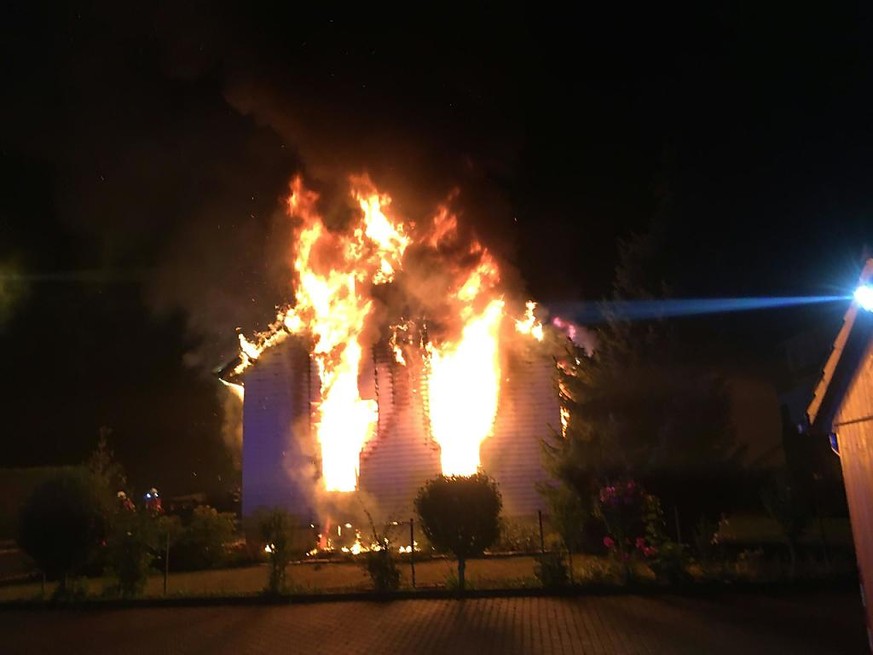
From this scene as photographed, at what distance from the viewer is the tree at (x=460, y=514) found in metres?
11.9

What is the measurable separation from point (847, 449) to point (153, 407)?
116 feet

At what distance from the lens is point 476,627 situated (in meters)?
9.57

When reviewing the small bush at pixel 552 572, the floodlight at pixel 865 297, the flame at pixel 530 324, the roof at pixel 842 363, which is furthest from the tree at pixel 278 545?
the floodlight at pixel 865 297

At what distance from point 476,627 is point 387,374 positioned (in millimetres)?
10151

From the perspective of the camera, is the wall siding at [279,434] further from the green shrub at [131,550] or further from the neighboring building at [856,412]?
the neighboring building at [856,412]

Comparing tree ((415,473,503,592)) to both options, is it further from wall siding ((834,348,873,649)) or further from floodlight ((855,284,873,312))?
floodlight ((855,284,873,312))

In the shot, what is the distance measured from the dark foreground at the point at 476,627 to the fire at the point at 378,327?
7739 mm

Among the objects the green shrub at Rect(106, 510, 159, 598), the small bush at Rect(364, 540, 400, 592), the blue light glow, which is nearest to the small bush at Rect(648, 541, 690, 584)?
the small bush at Rect(364, 540, 400, 592)

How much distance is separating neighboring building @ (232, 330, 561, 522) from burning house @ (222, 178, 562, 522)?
32mm

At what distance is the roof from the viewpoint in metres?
6.49

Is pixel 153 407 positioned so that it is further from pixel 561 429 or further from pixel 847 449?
pixel 847 449

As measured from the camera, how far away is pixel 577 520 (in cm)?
1285

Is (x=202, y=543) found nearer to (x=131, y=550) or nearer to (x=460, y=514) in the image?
(x=131, y=550)

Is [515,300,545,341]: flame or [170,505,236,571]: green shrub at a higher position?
[515,300,545,341]: flame
